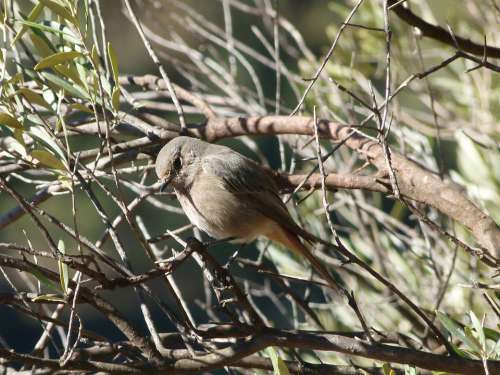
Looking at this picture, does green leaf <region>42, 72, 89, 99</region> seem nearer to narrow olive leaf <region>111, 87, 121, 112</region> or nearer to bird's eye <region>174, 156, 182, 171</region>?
narrow olive leaf <region>111, 87, 121, 112</region>

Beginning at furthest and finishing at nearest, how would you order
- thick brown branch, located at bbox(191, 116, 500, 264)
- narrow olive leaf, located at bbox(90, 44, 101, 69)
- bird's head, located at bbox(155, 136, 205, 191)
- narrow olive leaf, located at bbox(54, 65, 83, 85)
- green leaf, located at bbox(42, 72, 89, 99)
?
bird's head, located at bbox(155, 136, 205, 191) → thick brown branch, located at bbox(191, 116, 500, 264) → green leaf, located at bbox(42, 72, 89, 99) → narrow olive leaf, located at bbox(54, 65, 83, 85) → narrow olive leaf, located at bbox(90, 44, 101, 69)

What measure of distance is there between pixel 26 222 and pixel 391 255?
7116mm

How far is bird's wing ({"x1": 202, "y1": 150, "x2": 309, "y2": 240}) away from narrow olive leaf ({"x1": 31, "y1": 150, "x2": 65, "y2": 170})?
1325 mm

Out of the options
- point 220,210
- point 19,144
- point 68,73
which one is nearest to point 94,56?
point 68,73

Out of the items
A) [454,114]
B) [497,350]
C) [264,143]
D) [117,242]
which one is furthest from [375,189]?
[264,143]

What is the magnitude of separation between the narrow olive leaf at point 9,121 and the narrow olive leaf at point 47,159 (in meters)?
0.11

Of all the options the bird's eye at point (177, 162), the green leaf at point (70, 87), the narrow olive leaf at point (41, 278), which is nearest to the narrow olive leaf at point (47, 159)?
the green leaf at point (70, 87)

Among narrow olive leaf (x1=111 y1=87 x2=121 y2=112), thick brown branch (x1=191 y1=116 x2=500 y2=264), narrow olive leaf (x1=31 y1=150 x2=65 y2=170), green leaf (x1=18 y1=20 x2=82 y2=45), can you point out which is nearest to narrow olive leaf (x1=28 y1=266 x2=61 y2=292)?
narrow olive leaf (x1=31 y1=150 x2=65 y2=170)

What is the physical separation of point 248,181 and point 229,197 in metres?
0.12

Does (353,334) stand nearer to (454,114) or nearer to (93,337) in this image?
(93,337)

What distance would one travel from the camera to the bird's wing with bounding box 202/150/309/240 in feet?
11.3

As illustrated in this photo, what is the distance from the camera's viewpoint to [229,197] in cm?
363

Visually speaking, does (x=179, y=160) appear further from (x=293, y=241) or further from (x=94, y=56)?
(x=94, y=56)

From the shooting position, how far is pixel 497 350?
216cm
